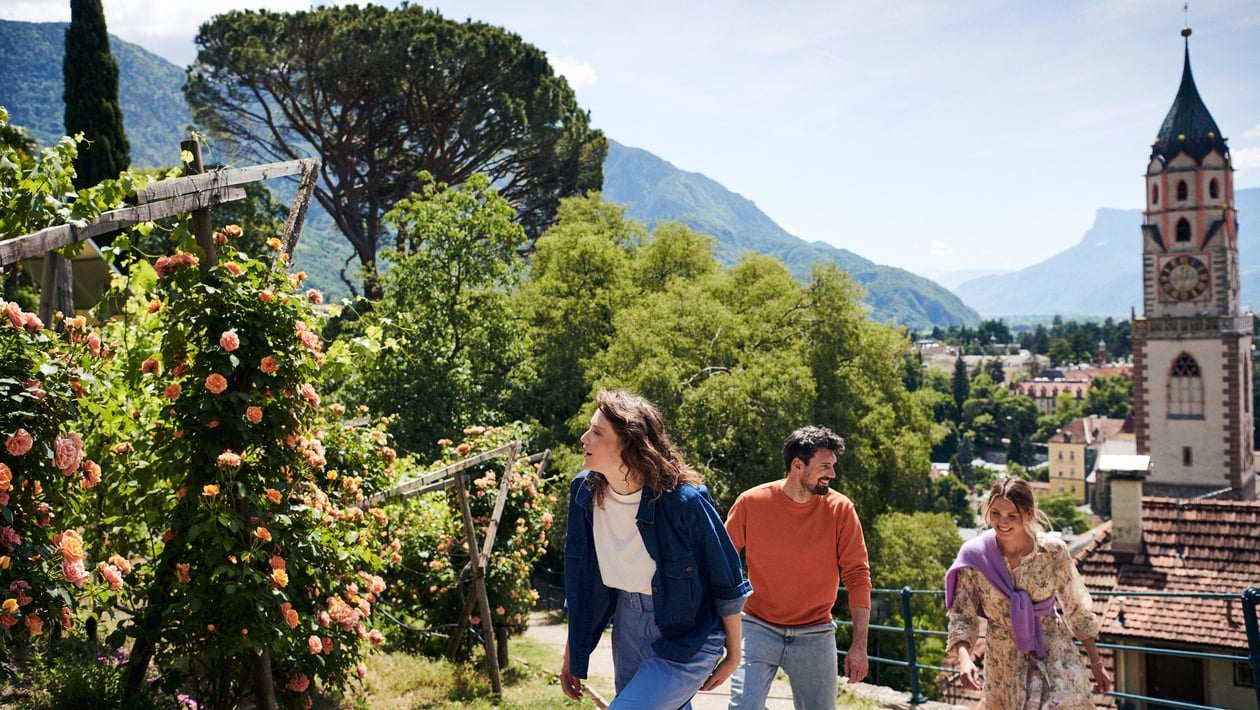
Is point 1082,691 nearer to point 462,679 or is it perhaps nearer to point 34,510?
point 34,510

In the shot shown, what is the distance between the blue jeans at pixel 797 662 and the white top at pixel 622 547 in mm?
1037

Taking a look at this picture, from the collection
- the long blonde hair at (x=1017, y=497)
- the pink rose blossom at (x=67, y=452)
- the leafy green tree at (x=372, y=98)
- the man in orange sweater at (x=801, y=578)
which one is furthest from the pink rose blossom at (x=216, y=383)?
the leafy green tree at (x=372, y=98)

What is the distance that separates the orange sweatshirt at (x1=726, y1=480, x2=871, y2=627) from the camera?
Result: 3.90 metres

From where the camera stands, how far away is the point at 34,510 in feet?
10.9

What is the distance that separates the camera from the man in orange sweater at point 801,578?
12.7ft

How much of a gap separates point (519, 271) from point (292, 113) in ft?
33.4

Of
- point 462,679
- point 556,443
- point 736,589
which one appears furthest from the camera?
point 556,443

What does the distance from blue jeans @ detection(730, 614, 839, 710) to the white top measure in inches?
40.8

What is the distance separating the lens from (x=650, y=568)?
3.03 m

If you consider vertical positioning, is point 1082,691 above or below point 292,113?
below

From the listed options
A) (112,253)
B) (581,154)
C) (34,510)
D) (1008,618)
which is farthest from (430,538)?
(581,154)

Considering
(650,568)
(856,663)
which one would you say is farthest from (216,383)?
(856,663)

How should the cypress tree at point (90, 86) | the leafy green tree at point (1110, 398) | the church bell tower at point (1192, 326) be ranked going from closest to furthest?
the cypress tree at point (90, 86) < the church bell tower at point (1192, 326) < the leafy green tree at point (1110, 398)

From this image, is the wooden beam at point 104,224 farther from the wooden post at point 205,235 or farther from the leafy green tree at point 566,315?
the leafy green tree at point 566,315
